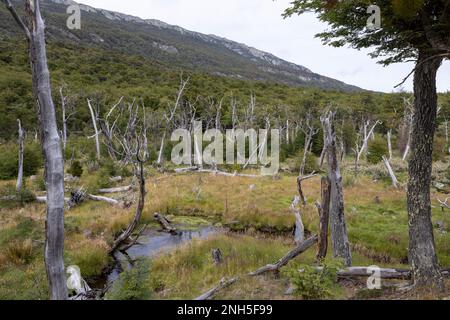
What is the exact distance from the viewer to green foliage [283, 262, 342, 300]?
6477 millimetres

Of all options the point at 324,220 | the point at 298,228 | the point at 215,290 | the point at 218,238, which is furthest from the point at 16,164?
the point at 324,220

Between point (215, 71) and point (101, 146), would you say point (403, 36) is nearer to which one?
point (101, 146)

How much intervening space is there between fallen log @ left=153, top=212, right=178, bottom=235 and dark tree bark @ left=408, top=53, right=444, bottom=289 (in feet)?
29.5

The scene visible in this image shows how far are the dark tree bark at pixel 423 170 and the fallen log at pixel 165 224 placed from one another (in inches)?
354

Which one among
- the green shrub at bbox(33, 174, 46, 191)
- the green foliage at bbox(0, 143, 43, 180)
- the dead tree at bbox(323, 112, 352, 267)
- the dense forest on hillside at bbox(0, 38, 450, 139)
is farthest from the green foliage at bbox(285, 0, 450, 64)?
the dense forest on hillside at bbox(0, 38, 450, 139)

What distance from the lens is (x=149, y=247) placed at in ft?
38.5

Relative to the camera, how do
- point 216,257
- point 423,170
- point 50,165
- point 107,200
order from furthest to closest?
1. point 107,200
2. point 216,257
3. point 423,170
4. point 50,165

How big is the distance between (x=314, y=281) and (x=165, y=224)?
8664mm

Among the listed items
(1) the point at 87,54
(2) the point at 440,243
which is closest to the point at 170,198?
(2) the point at 440,243

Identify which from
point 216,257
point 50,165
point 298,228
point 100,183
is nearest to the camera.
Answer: point 50,165

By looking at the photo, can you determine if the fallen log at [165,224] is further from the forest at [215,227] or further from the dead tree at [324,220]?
the dead tree at [324,220]

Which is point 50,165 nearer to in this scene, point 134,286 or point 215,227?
point 134,286

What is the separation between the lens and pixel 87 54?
253ft

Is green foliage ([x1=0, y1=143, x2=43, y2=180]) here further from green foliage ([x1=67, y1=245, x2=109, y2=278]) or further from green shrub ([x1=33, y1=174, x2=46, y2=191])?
green foliage ([x1=67, y1=245, x2=109, y2=278])
